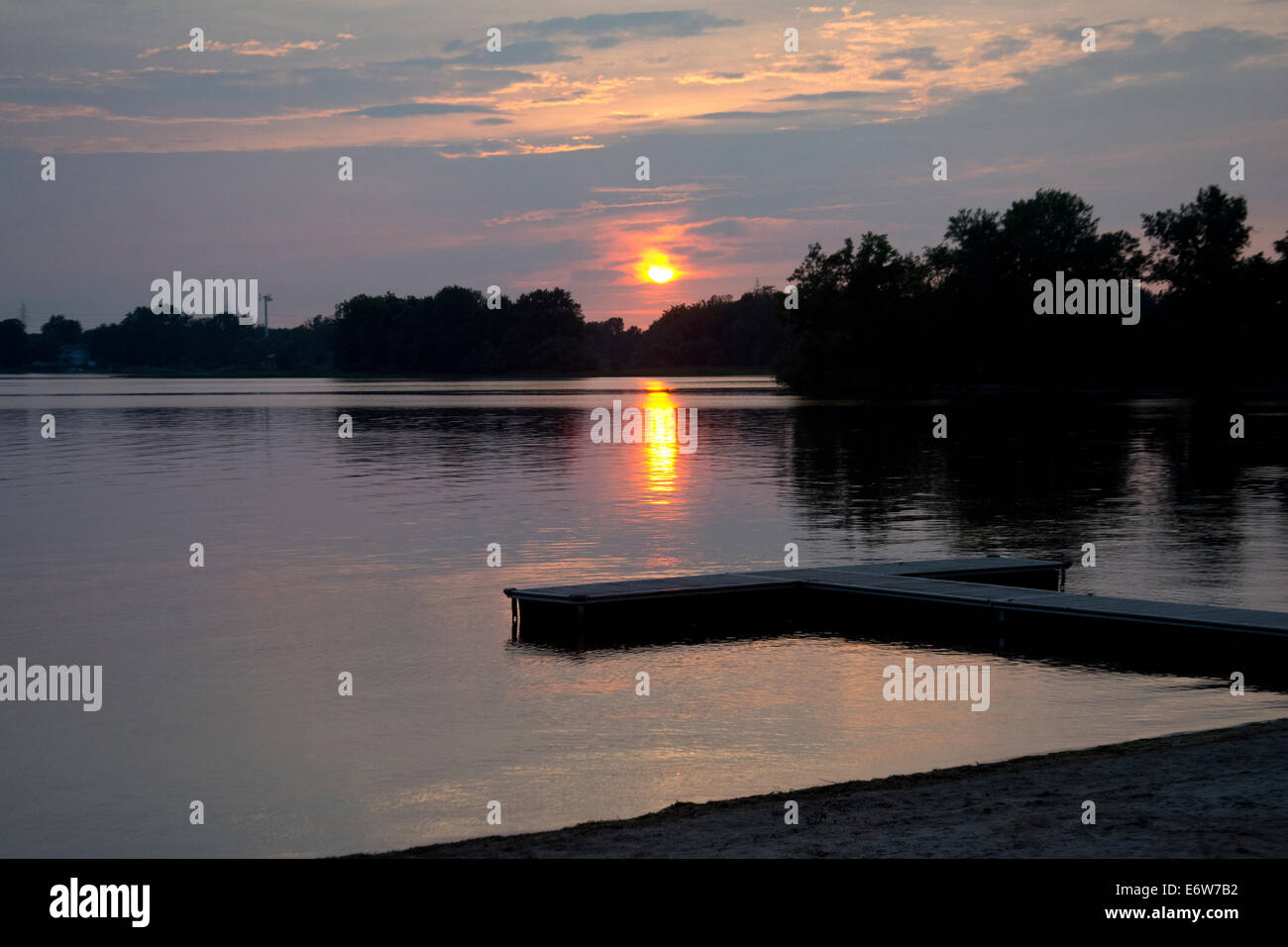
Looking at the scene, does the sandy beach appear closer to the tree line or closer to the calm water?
the calm water

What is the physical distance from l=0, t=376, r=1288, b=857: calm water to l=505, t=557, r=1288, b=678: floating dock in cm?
88

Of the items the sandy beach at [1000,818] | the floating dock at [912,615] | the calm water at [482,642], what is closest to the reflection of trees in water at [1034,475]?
the calm water at [482,642]

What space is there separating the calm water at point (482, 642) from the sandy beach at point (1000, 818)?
3.11 ft

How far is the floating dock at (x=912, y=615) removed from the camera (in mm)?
17062

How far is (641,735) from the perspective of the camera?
45.8ft

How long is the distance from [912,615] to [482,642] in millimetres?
6384

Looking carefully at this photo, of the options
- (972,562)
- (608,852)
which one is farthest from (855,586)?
(608,852)


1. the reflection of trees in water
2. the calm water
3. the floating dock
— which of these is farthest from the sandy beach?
the reflection of trees in water

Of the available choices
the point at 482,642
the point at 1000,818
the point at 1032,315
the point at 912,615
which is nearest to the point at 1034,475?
the point at 912,615

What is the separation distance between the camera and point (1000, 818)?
33.2 ft

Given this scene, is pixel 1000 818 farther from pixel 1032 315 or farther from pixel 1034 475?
pixel 1032 315

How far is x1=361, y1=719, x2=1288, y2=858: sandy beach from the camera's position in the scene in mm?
9336

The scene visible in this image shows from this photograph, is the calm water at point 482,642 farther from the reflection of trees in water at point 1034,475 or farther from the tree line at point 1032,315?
the tree line at point 1032,315
